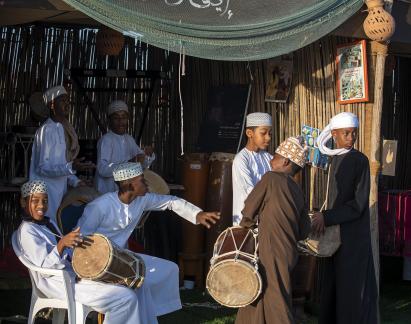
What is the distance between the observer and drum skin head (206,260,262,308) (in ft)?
19.0

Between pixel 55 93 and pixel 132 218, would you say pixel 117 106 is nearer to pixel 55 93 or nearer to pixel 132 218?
pixel 55 93

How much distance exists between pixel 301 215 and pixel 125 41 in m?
4.06

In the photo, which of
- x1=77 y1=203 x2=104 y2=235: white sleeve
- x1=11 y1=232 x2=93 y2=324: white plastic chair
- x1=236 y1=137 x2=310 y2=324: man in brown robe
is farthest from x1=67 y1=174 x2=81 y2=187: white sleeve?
x1=236 y1=137 x2=310 y2=324: man in brown robe

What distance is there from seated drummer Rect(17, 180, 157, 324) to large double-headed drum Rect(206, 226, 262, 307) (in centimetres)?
57

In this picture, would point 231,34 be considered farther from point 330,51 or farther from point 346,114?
point 330,51

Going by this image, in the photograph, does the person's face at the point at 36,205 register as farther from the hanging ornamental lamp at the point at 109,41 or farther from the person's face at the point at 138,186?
the hanging ornamental lamp at the point at 109,41

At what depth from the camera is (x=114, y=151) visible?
770 centimetres

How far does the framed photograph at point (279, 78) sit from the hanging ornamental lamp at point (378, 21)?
1.26 meters

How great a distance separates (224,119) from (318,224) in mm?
2565

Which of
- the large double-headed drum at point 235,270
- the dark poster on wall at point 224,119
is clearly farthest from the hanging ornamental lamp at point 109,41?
the large double-headed drum at point 235,270

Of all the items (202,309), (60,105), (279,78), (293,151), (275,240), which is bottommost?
(202,309)

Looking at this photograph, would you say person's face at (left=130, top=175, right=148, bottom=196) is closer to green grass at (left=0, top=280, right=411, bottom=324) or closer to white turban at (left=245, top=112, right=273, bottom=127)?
white turban at (left=245, top=112, right=273, bottom=127)

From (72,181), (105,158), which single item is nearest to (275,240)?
(72,181)

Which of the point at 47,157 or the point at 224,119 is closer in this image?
the point at 47,157
